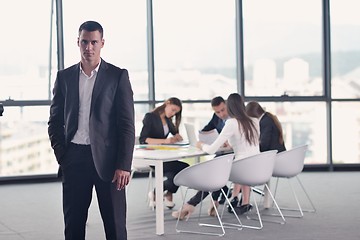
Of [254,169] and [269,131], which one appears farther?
[269,131]

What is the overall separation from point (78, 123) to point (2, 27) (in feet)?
21.1

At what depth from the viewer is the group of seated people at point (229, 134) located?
21.7ft

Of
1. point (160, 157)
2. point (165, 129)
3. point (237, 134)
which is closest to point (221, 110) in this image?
point (165, 129)

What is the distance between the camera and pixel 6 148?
9.77 meters

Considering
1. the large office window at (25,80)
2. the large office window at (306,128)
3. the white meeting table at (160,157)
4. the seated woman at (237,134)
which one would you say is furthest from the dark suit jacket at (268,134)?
the large office window at (25,80)

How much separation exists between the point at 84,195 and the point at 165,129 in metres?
4.12

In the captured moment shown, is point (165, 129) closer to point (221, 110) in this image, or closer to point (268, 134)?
point (221, 110)

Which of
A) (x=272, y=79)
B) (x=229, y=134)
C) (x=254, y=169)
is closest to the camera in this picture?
(x=254, y=169)

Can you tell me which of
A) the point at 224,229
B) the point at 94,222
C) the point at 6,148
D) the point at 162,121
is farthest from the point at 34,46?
the point at 224,229

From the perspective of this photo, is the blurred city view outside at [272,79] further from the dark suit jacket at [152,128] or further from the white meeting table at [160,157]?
the white meeting table at [160,157]

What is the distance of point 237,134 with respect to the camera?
6.62m

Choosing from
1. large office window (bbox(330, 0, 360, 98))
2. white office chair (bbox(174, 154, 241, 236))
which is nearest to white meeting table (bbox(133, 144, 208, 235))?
white office chair (bbox(174, 154, 241, 236))

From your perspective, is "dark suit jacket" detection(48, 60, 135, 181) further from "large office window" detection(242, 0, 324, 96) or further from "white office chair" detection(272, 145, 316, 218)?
"large office window" detection(242, 0, 324, 96)

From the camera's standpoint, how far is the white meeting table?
19.8 feet
